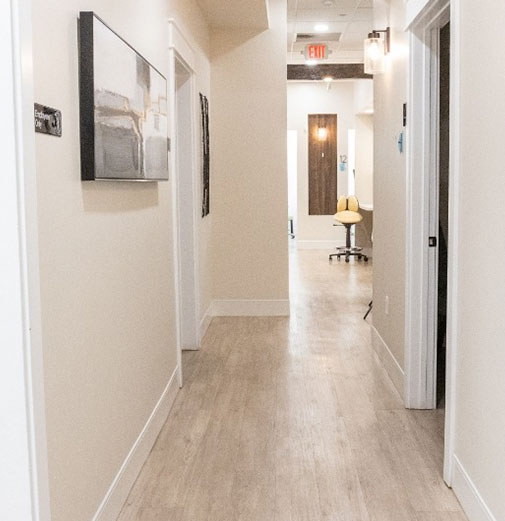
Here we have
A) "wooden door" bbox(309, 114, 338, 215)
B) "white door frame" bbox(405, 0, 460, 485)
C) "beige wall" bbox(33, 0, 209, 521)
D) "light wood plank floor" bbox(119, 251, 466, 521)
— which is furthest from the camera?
"wooden door" bbox(309, 114, 338, 215)

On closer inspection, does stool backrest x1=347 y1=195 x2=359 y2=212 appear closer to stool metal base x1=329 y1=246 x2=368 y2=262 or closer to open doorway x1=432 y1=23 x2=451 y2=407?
stool metal base x1=329 y1=246 x2=368 y2=262

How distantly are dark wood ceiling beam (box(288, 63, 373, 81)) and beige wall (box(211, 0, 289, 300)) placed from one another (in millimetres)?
4342

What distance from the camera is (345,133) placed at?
12.4 m

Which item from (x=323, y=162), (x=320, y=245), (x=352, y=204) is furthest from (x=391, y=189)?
(x=320, y=245)

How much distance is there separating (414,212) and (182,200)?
2.09 m

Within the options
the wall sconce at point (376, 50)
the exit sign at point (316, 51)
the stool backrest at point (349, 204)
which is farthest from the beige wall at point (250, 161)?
the stool backrest at point (349, 204)

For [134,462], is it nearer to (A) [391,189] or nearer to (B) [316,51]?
(A) [391,189]

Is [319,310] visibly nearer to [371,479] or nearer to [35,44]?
[371,479]

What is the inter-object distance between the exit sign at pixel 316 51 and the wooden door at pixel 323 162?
8.83 ft

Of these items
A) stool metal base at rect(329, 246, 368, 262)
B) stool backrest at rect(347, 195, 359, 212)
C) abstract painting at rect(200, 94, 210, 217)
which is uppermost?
abstract painting at rect(200, 94, 210, 217)

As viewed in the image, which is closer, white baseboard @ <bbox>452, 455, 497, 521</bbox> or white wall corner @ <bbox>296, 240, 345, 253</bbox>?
white baseboard @ <bbox>452, 455, 497, 521</bbox>

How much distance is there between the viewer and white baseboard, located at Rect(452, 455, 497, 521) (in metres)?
2.47

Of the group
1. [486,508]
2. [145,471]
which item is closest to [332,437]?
[145,471]

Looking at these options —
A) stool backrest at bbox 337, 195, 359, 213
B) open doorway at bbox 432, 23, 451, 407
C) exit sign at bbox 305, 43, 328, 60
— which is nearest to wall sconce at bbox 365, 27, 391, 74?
open doorway at bbox 432, 23, 451, 407
